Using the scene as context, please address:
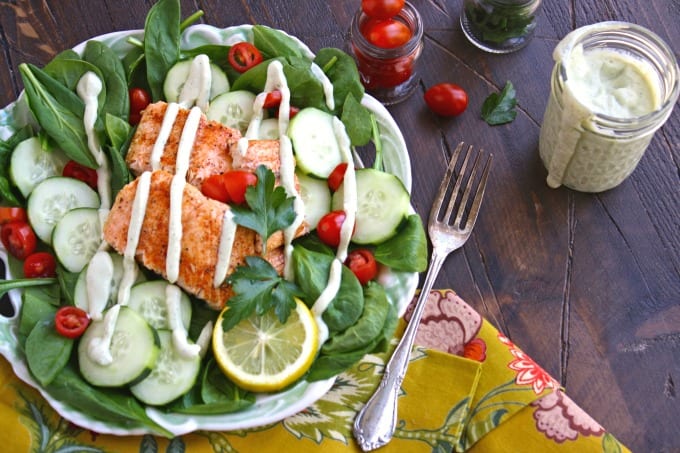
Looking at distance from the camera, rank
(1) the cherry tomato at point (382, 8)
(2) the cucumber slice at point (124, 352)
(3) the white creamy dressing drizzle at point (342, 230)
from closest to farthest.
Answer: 1. (2) the cucumber slice at point (124, 352)
2. (3) the white creamy dressing drizzle at point (342, 230)
3. (1) the cherry tomato at point (382, 8)

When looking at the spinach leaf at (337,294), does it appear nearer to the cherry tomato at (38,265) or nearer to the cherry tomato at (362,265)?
the cherry tomato at (362,265)

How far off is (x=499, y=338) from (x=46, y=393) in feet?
5.68

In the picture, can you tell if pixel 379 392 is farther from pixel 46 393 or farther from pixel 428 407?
pixel 46 393

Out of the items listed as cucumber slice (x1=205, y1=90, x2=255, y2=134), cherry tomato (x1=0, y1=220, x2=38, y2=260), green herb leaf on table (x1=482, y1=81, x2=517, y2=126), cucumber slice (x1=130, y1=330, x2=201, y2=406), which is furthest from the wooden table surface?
cucumber slice (x1=130, y1=330, x2=201, y2=406)

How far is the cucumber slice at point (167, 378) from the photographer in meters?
2.95

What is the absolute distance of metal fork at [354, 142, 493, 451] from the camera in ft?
10.3

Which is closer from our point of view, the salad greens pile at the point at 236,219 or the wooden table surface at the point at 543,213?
the salad greens pile at the point at 236,219

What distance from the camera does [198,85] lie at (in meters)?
3.43

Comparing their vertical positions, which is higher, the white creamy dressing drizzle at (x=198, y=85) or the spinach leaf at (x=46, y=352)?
the white creamy dressing drizzle at (x=198, y=85)

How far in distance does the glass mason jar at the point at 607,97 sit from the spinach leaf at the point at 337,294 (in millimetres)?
1094

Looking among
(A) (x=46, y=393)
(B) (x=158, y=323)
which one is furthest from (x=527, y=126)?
(A) (x=46, y=393)

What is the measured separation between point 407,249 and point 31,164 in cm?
153

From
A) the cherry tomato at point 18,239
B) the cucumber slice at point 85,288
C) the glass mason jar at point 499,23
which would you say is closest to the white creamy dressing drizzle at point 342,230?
the cucumber slice at point 85,288

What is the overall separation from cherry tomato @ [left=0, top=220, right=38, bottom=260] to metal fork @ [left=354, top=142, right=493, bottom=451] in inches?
56.0
